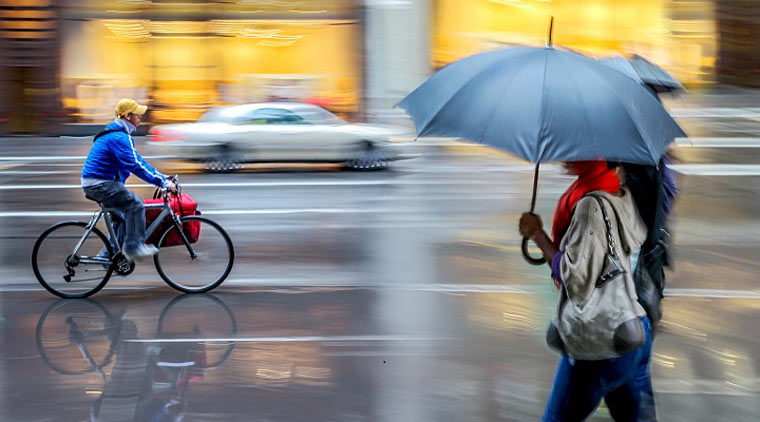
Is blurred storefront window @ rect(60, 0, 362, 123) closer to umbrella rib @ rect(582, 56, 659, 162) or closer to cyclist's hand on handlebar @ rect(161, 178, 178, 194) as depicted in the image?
cyclist's hand on handlebar @ rect(161, 178, 178, 194)

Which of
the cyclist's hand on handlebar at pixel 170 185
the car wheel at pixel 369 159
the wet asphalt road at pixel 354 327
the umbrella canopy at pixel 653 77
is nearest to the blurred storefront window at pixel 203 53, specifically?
the car wheel at pixel 369 159

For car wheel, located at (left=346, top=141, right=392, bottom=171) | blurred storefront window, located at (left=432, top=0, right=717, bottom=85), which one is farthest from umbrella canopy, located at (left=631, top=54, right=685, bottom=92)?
blurred storefront window, located at (left=432, top=0, right=717, bottom=85)

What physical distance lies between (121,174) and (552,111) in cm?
500

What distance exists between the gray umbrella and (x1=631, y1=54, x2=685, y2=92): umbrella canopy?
1.07m

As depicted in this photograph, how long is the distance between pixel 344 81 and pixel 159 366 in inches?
714

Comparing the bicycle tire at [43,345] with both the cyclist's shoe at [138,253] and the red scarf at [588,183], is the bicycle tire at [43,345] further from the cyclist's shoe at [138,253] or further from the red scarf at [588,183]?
the red scarf at [588,183]

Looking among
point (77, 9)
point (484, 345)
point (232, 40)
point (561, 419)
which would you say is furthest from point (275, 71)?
point (561, 419)

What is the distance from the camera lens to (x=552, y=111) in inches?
134

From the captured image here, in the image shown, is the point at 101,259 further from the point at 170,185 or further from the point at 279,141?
the point at 279,141

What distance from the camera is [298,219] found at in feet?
38.9

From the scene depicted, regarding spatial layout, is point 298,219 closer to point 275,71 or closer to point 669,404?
point 669,404

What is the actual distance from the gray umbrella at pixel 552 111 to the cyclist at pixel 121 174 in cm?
429

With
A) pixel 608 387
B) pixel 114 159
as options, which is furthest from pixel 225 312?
pixel 608 387

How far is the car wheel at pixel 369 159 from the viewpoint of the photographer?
16797 millimetres
